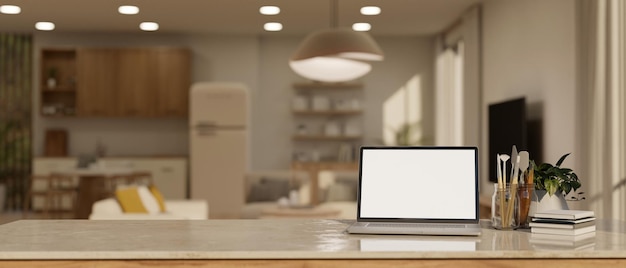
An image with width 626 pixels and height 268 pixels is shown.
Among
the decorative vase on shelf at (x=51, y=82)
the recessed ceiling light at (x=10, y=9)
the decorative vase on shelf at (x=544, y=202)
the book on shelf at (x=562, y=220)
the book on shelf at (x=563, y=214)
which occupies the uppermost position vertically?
the recessed ceiling light at (x=10, y=9)

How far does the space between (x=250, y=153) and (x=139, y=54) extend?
2018 mm

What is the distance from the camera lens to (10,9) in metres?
9.04

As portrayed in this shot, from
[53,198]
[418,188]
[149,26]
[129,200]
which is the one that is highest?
[149,26]

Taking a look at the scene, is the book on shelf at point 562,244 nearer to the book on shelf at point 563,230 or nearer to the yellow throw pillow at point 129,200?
the book on shelf at point 563,230

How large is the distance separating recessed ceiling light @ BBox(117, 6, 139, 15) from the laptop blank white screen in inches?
258

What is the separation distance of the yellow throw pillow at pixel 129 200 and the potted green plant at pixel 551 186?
4266mm

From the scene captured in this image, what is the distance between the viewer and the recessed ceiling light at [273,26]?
412 inches

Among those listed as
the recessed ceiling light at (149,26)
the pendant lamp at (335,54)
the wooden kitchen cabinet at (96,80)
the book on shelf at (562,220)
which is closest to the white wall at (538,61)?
the pendant lamp at (335,54)

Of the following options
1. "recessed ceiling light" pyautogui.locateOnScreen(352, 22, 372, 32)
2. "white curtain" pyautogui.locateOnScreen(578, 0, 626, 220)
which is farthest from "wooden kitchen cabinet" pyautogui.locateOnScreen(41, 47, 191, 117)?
"white curtain" pyautogui.locateOnScreen(578, 0, 626, 220)

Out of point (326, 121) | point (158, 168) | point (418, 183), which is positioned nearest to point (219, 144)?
point (158, 168)

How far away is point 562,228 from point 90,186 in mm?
7794

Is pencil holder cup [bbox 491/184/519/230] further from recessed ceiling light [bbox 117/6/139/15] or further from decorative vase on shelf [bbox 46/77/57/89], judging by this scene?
decorative vase on shelf [bbox 46/77/57/89]

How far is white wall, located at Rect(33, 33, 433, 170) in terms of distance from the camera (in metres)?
11.5

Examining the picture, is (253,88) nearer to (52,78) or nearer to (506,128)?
(52,78)
